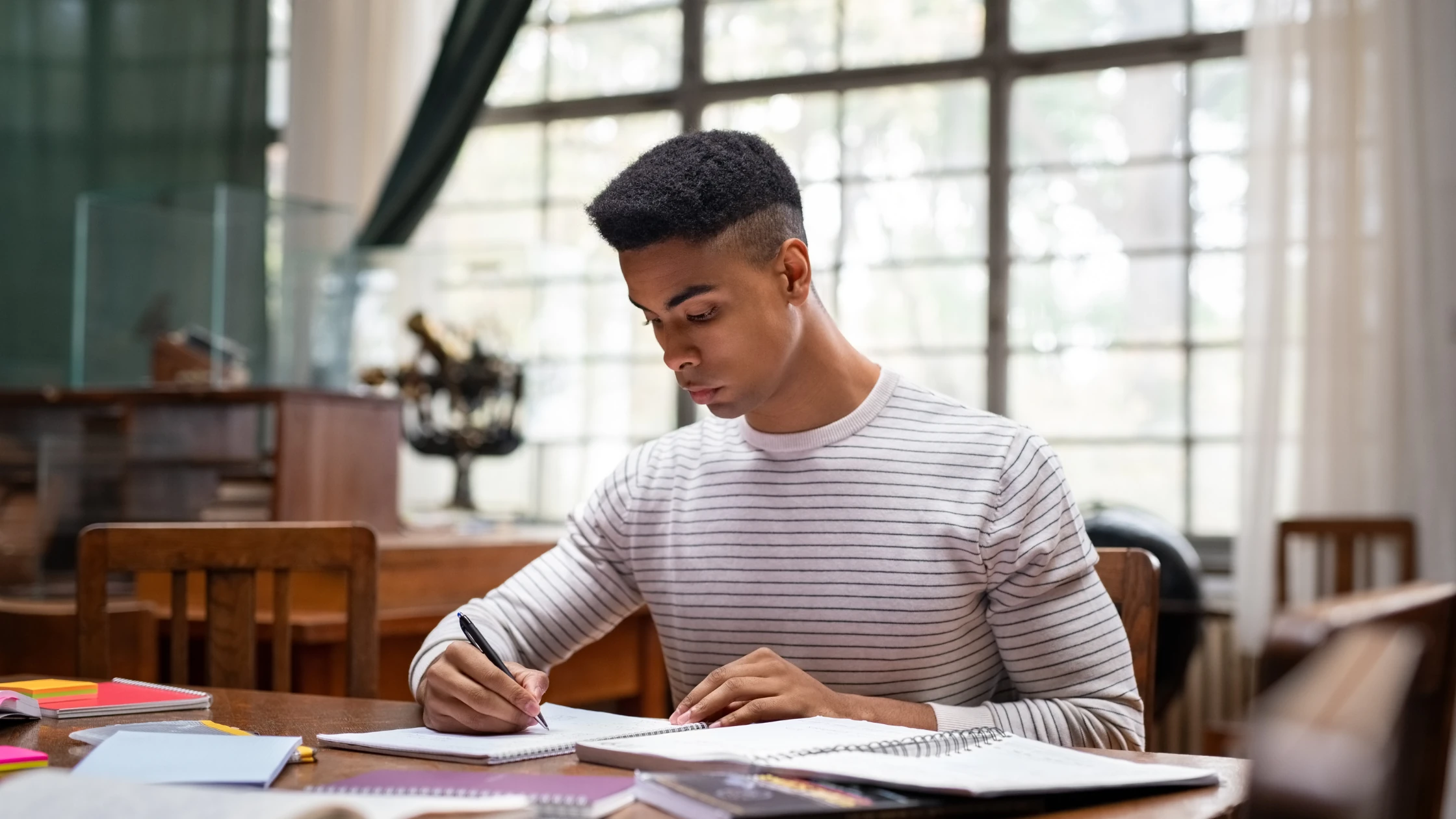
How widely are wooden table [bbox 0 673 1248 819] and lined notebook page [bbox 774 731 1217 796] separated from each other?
0.02 m

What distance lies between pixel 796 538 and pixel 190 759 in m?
0.66

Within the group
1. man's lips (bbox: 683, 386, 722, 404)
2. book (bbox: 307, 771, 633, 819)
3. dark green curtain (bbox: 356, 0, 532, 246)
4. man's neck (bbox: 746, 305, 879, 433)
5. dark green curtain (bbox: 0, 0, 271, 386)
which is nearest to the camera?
book (bbox: 307, 771, 633, 819)

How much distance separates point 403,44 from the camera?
4.69 meters

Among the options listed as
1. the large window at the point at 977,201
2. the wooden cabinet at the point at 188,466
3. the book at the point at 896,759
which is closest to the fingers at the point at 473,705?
the book at the point at 896,759

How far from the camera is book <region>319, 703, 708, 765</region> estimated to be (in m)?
1.07

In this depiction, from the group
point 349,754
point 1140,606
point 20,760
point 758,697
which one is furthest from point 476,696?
point 1140,606

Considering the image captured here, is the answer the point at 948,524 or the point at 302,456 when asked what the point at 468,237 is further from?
the point at 948,524

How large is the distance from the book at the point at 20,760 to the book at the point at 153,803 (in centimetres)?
28

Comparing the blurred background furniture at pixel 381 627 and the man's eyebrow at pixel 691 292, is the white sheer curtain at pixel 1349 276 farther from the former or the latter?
the man's eyebrow at pixel 691 292

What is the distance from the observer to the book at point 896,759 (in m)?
0.89

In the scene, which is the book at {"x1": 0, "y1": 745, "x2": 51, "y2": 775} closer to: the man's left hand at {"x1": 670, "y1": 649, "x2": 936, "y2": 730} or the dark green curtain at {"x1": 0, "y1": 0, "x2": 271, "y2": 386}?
the man's left hand at {"x1": 670, "y1": 649, "x2": 936, "y2": 730}

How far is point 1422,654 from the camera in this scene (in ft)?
Result: 2.52

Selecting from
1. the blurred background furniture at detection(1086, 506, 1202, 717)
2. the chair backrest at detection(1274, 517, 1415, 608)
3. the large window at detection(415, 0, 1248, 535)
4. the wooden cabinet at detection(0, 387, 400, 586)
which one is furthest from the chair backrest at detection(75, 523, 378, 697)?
the large window at detection(415, 0, 1248, 535)

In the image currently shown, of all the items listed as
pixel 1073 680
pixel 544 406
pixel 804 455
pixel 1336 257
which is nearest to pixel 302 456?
A: pixel 544 406
